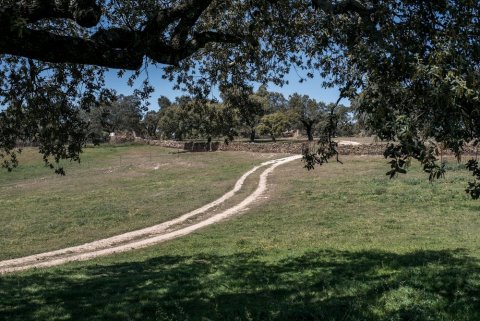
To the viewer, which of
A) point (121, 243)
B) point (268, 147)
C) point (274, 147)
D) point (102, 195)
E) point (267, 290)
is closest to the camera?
point (267, 290)

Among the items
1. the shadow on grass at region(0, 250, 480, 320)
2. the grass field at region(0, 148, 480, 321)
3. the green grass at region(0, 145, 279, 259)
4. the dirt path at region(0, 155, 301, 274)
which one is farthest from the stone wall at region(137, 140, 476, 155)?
the shadow on grass at region(0, 250, 480, 320)

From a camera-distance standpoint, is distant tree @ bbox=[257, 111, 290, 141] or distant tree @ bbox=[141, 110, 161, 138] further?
distant tree @ bbox=[141, 110, 161, 138]

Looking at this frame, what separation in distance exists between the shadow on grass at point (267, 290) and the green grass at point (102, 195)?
11119mm

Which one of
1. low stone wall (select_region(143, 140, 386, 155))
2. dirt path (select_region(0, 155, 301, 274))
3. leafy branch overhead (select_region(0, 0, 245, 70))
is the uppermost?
leafy branch overhead (select_region(0, 0, 245, 70))

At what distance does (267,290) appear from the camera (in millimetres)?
10086

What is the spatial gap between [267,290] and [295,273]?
2058mm

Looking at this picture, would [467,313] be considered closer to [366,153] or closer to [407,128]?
[407,128]

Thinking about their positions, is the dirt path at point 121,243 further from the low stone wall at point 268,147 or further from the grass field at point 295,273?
the low stone wall at point 268,147

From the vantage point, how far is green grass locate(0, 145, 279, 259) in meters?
25.5

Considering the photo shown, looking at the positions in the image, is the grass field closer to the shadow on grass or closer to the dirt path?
the shadow on grass

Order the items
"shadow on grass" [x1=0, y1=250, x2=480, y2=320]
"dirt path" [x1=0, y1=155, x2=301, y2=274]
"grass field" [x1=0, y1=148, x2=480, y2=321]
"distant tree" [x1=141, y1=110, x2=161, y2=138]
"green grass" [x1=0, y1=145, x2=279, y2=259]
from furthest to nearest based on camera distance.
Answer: "distant tree" [x1=141, y1=110, x2=161, y2=138]
"green grass" [x1=0, y1=145, x2=279, y2=259]
"dirt path" [x1=0, y1=155, x2=301, y2=274]
"grass field" [x1=0, y1=148, x2=480, y2=321]
"shadow on grass" [x1=0, y1=250, x2=480, y2=320]

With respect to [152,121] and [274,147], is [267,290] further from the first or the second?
[152,121]

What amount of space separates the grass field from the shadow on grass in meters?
0.03

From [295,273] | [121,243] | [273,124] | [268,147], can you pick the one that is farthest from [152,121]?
[295,273]
